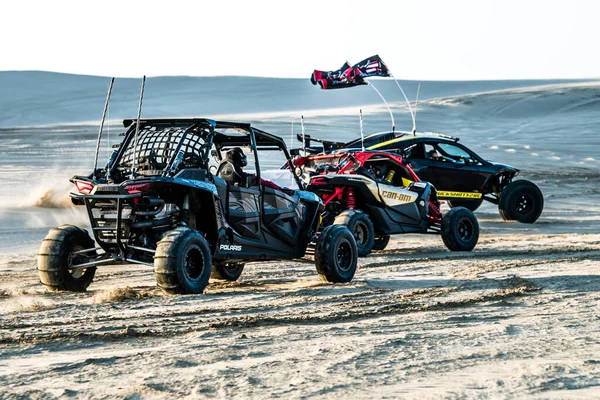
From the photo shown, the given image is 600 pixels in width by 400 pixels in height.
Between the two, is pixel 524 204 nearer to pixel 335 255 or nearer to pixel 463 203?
pixel 463 203

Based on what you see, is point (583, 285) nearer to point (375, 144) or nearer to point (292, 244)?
point (292, 244)

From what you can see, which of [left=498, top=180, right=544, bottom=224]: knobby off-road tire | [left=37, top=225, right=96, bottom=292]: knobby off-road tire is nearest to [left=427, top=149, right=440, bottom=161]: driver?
[left=498, top=180, right=544, bottom=224]: knobby off-road tire

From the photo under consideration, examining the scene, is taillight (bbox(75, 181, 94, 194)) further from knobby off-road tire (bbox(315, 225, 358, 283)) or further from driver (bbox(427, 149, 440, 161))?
driver (bbox(427, 149, 440, 161))

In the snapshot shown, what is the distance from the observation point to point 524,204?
65.3ft

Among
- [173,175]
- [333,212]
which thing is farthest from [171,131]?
[333,212]

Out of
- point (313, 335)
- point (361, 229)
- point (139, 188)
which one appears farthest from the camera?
point (361, 229)

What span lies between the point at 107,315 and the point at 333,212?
6.81 m

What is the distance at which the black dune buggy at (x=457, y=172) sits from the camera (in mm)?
Answer: 18781

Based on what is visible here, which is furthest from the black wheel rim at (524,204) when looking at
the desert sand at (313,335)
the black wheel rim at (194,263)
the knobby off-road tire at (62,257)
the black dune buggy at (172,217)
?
the knobby off-road tire at (62,257)

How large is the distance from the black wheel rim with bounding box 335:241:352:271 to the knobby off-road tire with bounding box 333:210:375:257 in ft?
8.79

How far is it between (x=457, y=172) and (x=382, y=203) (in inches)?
197

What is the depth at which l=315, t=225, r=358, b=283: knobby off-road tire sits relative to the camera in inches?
410

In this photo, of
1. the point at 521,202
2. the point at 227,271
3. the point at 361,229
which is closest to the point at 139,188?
the point at 227,271

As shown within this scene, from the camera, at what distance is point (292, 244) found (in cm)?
1091
